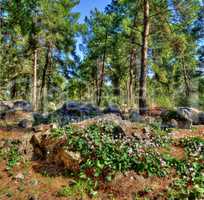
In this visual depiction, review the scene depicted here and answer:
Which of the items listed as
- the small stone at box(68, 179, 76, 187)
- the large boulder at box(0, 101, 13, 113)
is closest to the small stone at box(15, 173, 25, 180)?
the small stone at box(68, 179, 76, 187)

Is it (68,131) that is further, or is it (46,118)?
(46,118)

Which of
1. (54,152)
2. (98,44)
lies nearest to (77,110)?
(54,152)

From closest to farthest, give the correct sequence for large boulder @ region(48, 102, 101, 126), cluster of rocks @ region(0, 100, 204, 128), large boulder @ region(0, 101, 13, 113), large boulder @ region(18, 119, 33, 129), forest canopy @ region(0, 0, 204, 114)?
cluster of rocks @ region(0, 100, 204, 128), large boulder @ region(18, 119, 33, 129), large boulder @ region(48, 102, 101, 126), large boulder @ region(0, 101, 13, 113), forest canopy @ region(0, 0, 204, 114)

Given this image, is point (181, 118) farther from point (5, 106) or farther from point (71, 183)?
point (5, 106)

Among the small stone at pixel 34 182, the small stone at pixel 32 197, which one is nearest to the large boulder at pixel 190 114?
the small stone at pixel 34 182

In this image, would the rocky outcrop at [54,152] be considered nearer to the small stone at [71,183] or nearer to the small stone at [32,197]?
the small stone at [71,183]

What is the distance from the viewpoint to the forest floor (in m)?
7.12

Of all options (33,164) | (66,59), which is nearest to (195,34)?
(66,59)

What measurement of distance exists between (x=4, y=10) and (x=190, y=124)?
480 inches

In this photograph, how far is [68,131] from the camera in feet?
29.3

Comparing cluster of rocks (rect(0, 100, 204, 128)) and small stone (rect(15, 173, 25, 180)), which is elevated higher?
cluster of rocks (rect(0, 100, 204, 128))

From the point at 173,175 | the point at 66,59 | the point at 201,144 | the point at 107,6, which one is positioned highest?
the point at 107,6

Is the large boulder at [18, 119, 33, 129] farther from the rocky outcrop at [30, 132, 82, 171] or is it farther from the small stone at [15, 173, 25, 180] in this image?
the small stone at [15, 173, 25, 180]

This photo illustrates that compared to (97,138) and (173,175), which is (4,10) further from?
(173,175)
